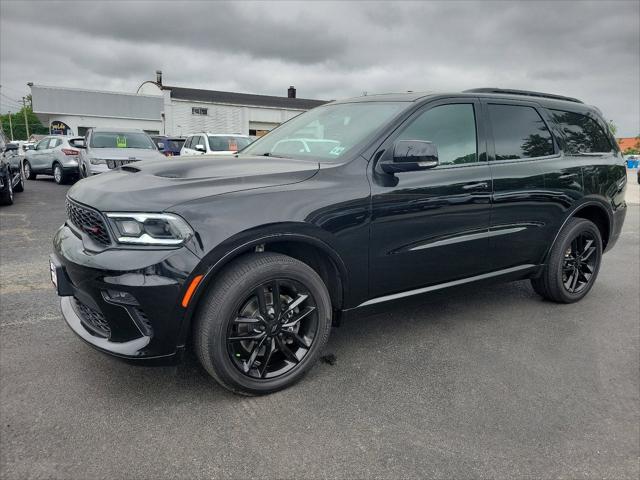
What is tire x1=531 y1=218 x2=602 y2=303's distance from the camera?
423cm

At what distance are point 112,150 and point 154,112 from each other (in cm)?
3159

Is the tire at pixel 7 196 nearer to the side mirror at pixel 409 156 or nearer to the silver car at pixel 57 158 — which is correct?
the silver car at pixel 57 158

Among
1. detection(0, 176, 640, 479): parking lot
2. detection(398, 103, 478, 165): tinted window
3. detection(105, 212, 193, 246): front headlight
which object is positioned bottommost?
detection(0, 176, 640, 479): parking lot

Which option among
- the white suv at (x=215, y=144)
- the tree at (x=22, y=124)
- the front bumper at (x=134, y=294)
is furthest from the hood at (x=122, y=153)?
the tree at (x=22, y=124)

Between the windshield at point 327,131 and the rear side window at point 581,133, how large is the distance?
1.85 metres

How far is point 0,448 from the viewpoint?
2.26 m

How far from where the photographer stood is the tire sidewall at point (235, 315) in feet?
8.26

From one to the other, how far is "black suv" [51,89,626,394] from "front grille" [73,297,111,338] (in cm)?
1

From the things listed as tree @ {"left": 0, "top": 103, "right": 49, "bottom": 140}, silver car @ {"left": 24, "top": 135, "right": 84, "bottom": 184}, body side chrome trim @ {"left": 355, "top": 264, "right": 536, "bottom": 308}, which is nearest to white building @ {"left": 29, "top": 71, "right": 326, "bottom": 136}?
silver car @ {"left": 24, "top": 135, "right": 84, "bottom": 184}

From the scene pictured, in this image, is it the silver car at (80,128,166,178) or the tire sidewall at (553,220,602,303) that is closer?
the tire sidewall at (553,220,602,303)

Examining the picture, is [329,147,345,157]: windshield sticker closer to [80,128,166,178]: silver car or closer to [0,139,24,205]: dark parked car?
[0,139,24,205]: dark parked car

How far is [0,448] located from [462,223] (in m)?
→ 2.91

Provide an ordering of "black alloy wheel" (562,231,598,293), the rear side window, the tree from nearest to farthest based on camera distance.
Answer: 1. the rear side window
2. "black alloy wheel" (562,231,598,293)
3. the tree

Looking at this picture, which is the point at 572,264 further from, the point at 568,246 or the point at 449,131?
the point at 449,131
